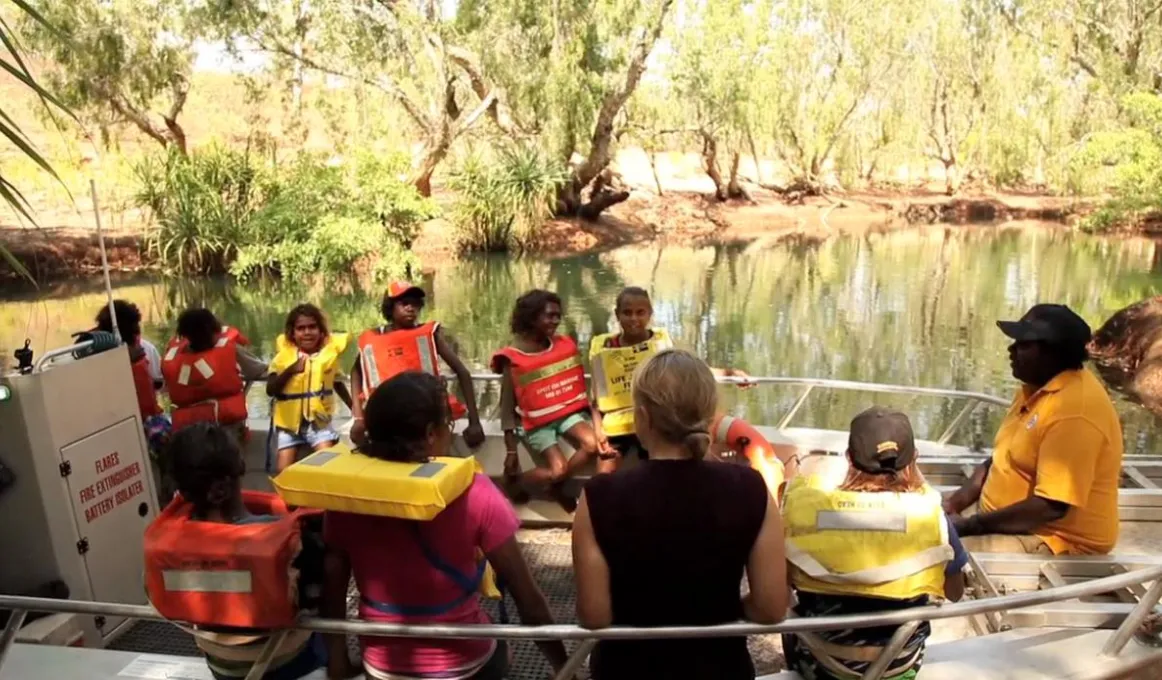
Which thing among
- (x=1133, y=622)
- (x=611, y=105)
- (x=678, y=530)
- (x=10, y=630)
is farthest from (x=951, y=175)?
(x=10, y=630)

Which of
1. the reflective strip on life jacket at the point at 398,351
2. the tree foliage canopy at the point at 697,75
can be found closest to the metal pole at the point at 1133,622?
the reflective strip on life jacket at the point at 398,351

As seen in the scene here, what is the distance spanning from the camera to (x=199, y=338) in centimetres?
419

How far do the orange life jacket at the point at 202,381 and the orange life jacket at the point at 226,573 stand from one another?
217cm

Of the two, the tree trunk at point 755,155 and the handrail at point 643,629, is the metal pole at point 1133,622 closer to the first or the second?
the handrail at point 643,629

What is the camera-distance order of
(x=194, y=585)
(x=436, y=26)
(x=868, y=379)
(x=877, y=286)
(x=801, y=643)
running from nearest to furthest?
(x=194, y=585) < (x=801, y=643) < (x=868, y=379) < (x=877, y=286) < (x=436, y=26)

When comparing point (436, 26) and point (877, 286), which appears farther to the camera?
point (436, 26)

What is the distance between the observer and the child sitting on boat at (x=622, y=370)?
3.89m

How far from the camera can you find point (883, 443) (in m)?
2.18

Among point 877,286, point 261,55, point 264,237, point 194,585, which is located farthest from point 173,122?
point 194,585

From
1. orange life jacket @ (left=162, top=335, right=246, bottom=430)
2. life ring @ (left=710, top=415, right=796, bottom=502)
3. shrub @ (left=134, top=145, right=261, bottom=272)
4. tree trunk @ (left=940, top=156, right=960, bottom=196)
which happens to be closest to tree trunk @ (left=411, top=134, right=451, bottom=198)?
shrub @ (left=134, top=145, right=261, bottom=272)

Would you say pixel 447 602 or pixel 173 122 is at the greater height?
pixel 173 122

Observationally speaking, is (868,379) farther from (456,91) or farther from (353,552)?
(456,91)

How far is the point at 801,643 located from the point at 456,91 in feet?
77.4

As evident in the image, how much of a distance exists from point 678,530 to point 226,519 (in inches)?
47.3
